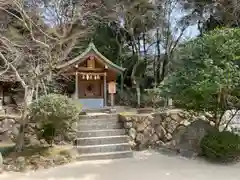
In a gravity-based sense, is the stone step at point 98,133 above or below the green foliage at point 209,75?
below

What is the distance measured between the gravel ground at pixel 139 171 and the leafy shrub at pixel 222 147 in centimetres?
31

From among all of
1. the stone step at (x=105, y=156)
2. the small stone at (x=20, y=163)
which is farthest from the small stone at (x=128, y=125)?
the small stone at (x=20, y=163)

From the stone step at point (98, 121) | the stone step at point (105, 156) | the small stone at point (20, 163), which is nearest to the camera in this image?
the small stone at point (20, 163)

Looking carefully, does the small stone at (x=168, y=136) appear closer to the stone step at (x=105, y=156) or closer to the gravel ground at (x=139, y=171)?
the gravel ground at (x=139, y=171)

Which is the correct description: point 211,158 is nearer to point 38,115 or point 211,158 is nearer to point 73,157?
point 73,157

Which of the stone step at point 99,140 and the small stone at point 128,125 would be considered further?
the small stone at point 128,125

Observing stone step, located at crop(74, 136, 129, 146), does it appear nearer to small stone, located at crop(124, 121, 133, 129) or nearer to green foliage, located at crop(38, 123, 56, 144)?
small stone, located at crop(124, 121, 133, 129)

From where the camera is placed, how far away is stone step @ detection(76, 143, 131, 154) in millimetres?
8172

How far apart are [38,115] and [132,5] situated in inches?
547

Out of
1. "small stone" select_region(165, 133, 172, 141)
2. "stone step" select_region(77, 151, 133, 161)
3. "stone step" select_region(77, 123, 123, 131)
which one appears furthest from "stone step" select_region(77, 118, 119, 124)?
"small stone" select_region(165, 133, 172, 141)

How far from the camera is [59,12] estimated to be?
11.9 m

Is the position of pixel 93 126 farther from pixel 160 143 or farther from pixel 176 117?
pixel 176 117

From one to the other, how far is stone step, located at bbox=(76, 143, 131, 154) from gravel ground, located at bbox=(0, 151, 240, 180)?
61 cm

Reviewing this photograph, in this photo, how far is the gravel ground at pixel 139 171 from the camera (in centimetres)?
615
